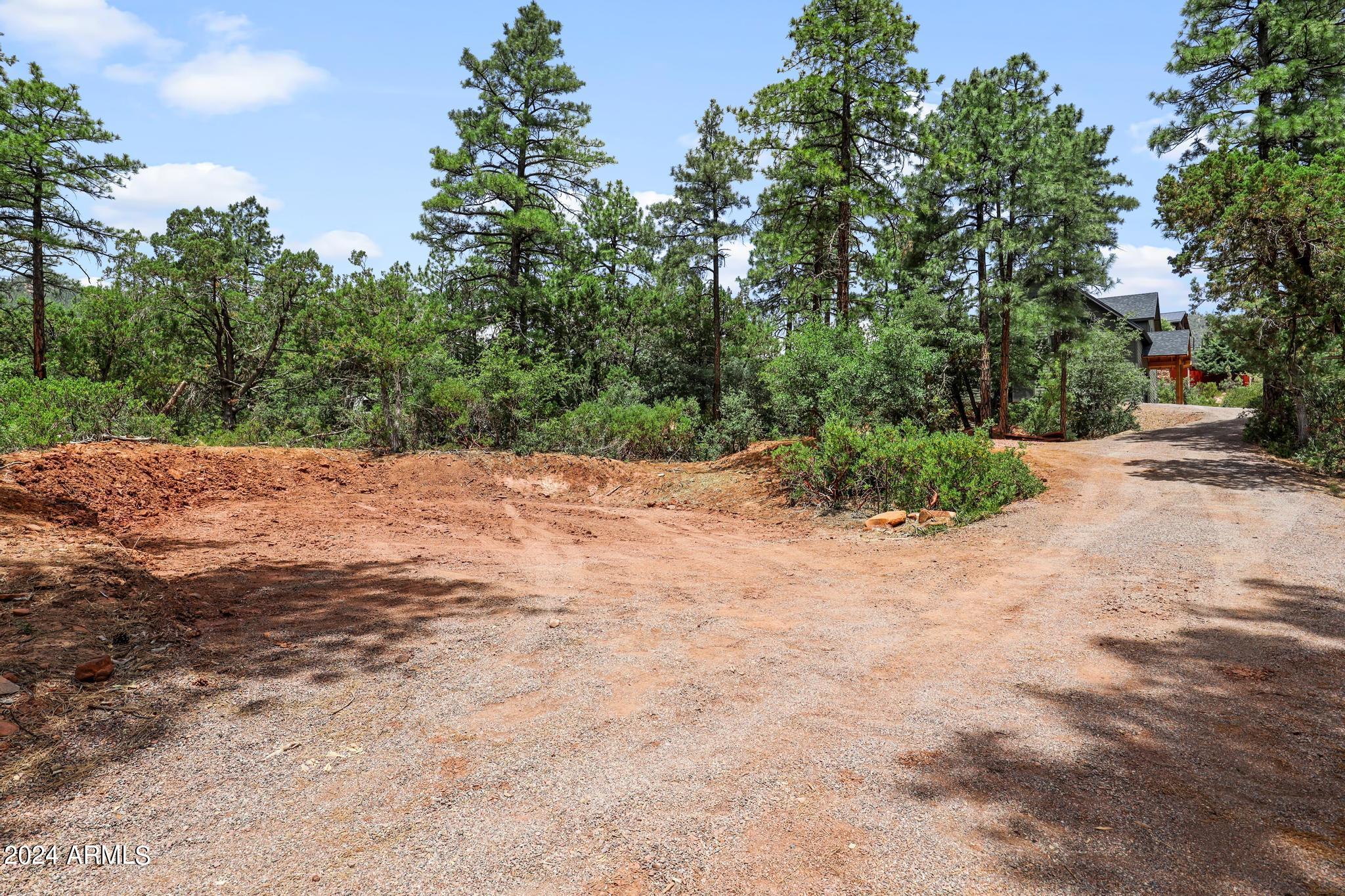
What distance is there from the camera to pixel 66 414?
13258 mm

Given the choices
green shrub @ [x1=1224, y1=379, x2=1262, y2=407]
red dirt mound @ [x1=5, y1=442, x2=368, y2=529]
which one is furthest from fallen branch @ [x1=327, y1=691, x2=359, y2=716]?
green shrub @ [x1=1224, y1=379, x2=1262, y2=407]

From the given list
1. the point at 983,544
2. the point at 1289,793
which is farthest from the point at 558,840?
the point at 983,544

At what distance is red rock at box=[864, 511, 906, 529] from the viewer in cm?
1034

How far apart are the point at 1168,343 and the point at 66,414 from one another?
200 feet

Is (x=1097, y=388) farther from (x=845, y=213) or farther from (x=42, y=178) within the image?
(x=42, y=178)

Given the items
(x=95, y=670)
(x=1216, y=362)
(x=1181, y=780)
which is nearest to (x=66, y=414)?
(x=95, y=670)

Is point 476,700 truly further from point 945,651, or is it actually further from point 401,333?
point 401,333

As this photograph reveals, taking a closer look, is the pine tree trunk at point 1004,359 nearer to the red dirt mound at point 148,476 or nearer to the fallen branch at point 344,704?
the red dirt mound at point 148,476

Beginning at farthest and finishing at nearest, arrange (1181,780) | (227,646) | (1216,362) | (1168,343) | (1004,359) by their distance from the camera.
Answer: (1168,343)
(1216,362)
(1004,359)
(227,646)
(1181,780)

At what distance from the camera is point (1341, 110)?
1644 cm

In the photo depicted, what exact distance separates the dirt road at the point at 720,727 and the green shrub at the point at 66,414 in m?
7.24

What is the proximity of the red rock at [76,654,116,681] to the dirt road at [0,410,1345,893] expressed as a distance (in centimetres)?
29

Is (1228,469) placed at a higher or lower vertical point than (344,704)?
higher

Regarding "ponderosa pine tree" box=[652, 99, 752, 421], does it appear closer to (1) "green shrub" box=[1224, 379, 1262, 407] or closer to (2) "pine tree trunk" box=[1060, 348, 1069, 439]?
(2) "pine tree trunk" box=[1060, 348, 1069, 439]
